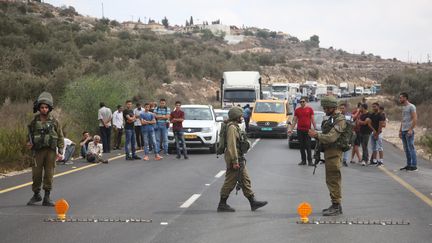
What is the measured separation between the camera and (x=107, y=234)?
816cm

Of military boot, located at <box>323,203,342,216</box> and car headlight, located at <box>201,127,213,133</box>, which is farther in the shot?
car headlight, located at <box>201,127,213,133</box>

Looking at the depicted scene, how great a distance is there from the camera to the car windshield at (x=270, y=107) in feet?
105

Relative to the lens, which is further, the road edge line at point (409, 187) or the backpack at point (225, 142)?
the road edge line at point (409, 187)

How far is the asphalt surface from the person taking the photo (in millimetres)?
8180

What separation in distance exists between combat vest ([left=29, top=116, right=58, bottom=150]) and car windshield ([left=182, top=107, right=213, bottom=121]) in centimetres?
1285

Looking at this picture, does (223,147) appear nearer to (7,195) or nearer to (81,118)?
(7,195)

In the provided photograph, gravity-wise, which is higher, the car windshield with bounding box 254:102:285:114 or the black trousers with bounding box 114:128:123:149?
the car windshield with bounding box 254:102:285:114

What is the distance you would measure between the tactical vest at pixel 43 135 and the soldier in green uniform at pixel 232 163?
113 inches

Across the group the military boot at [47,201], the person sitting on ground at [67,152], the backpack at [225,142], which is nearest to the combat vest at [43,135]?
the military boot at [47,201]

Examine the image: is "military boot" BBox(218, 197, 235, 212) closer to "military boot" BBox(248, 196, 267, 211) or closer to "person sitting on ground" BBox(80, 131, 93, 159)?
"military boot" BBox(248, 196, 267, 211)

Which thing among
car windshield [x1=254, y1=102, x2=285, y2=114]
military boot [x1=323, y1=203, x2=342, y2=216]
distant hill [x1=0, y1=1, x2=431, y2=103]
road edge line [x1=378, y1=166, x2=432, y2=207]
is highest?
distant hill [x1=0, y1=1, x2=431, y2=103]

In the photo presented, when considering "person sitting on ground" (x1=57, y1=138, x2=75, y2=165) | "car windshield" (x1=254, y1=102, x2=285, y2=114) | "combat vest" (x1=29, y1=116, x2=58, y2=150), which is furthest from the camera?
"car windshield" (x1=254, y1=102, x2=285, y2=114)

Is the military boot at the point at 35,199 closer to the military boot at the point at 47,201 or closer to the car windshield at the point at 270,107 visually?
the military boot at the point at 47,201

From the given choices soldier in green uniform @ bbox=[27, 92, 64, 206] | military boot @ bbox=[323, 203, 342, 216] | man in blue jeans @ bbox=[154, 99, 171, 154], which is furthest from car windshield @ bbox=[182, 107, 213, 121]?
military boot @ bbox=[323, 203, 342, 216]
